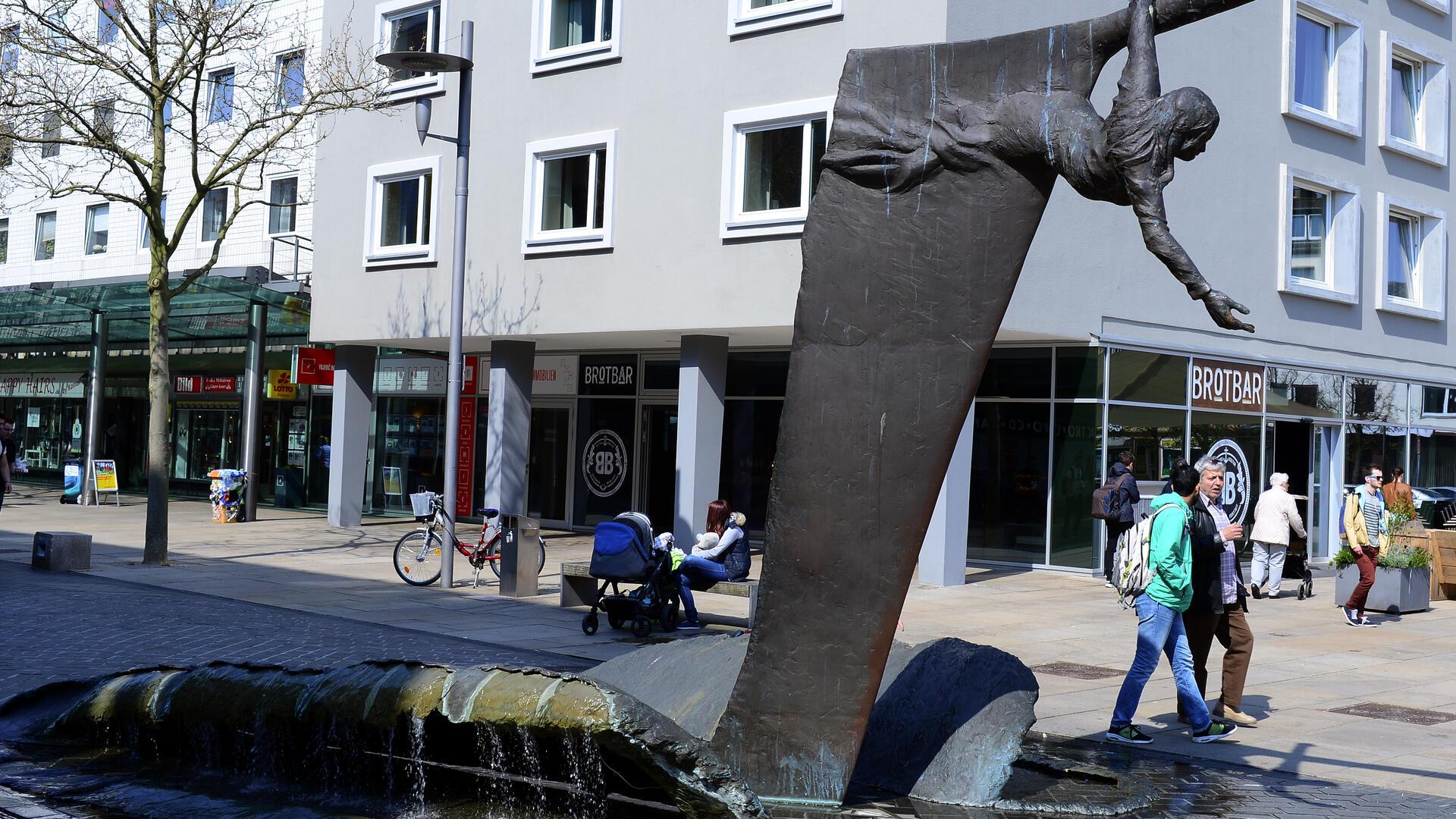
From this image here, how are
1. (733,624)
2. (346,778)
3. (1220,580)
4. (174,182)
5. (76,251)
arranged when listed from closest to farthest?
(346,778), (1220,580), (733,624), (174,182), (76,251)

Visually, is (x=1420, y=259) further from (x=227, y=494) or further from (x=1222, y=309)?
(x=1222, y=309)

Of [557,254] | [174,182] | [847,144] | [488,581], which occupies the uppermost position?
[174,182]

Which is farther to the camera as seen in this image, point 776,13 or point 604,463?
point 604,463

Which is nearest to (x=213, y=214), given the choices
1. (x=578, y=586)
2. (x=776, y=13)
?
(x=776, y=13)

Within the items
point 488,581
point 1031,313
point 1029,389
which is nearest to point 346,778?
point 488,581

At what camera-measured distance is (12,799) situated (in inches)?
225

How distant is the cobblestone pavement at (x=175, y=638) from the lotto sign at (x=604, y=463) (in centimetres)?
1190

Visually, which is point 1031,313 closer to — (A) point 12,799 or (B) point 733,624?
(B) point 733,624

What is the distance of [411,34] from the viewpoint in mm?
25359

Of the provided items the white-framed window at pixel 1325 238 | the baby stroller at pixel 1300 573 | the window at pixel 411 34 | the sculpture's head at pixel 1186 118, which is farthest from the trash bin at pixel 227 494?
the sculpture's head at pixel 1186 118

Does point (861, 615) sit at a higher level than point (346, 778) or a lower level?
higher

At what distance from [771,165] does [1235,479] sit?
30.6 ft

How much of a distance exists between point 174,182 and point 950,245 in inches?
1288

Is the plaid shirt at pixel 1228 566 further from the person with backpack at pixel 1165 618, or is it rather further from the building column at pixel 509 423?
the building column at pixel 509 423
